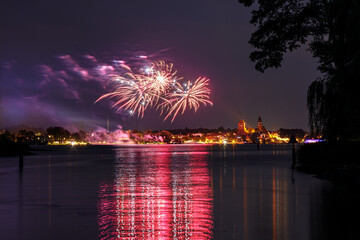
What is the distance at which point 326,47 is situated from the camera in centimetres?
2336

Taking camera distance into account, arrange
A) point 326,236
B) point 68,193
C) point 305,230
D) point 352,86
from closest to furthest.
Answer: point 326,236, point 305,230, point 352,86, point 68,193

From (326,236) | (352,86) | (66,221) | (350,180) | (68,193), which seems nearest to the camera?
(326,236)

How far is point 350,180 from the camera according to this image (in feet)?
69.7

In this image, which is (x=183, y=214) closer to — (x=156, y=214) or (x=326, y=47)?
(x=156, y=214)

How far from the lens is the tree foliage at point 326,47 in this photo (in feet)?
53.8

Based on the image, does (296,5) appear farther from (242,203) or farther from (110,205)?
(110,205)

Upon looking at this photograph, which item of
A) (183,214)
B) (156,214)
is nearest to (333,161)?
(183,214)

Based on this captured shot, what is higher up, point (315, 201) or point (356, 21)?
point (356, 21)

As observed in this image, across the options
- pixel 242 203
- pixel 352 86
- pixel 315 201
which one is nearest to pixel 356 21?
pixel 352 86

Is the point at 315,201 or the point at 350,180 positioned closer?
the point at 315,201

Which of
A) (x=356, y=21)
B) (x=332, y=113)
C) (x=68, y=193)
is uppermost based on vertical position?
(x=356, y=21)

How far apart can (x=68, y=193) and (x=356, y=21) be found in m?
13.7

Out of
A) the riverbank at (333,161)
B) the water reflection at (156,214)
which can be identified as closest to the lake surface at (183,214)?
the water reflection at (156,214)

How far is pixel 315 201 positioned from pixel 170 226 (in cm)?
718
